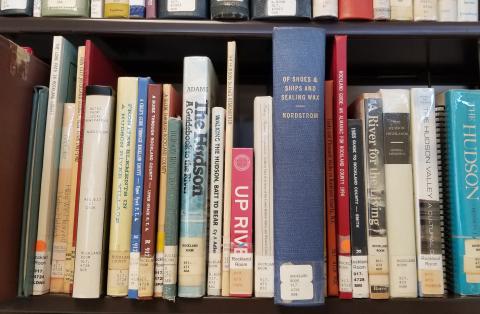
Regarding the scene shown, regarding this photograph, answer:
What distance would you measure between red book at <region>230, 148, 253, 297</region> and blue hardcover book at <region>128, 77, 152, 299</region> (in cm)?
14

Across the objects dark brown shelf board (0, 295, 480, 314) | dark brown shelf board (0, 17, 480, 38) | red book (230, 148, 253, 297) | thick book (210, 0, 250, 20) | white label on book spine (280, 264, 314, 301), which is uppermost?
thick book (210, 0, 250, 20)

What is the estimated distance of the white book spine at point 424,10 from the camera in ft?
2.24

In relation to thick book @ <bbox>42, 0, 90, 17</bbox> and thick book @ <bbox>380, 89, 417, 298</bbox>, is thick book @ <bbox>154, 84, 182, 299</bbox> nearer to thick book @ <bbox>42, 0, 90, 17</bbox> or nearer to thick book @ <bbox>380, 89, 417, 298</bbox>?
thick book @ <bbox>42, 0, 90, 17</bbox>

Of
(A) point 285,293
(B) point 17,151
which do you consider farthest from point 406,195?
(B) point 17,151

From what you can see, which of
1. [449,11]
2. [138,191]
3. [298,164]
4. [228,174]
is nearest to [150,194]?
[138,191]

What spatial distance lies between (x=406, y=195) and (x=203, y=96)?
35 cm

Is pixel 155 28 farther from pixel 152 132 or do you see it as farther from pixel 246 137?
pixel 246 137

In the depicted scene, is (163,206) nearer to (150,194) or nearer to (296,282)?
(150,194)

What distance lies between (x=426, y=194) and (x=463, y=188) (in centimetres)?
6

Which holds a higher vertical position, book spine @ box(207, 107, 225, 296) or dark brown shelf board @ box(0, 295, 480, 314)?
book spine @ box(207, 107, 225, 296)

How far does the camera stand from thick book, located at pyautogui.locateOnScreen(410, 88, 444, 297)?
62cm

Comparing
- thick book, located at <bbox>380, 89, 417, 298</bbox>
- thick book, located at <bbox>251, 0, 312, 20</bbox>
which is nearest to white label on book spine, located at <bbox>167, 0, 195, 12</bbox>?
thick book, located at <bbox>251, 0, 312, 20</bbox>

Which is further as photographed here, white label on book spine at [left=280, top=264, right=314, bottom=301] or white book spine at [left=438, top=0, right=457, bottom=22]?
white book spine at [left=438, top=0, right=457, bottom=22]

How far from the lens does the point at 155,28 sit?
0.68 metres
